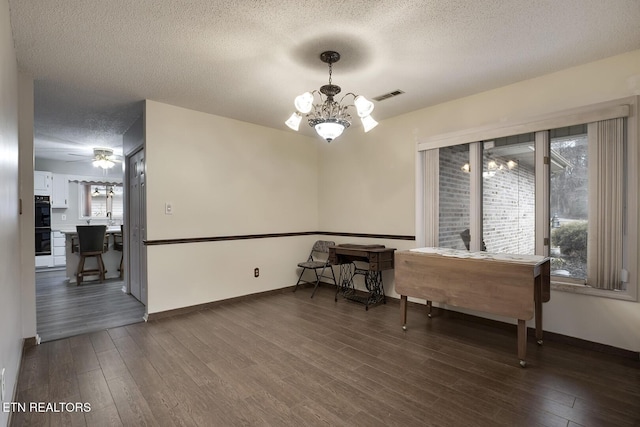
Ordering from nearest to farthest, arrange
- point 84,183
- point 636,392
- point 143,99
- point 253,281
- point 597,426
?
point 597,426 < point 636,392 < point 143,99 < point 253,281 < point 84,183

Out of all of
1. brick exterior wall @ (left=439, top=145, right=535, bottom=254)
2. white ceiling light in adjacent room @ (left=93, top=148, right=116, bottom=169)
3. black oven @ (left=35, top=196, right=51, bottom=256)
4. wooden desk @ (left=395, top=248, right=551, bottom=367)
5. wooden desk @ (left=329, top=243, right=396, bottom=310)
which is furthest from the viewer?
black oven @ (left=35, top=196, right=51, bottom=256)

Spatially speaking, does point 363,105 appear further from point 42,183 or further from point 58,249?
point 58,249

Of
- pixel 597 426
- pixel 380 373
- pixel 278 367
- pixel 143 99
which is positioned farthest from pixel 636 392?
pixel 143 99

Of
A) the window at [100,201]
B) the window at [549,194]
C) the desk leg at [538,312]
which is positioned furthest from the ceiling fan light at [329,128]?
the window at [100,201]

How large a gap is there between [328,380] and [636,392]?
1.93 metres

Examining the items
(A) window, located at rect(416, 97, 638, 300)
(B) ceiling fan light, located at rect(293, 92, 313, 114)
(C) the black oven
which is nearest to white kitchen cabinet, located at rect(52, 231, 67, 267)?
(C) the black oven

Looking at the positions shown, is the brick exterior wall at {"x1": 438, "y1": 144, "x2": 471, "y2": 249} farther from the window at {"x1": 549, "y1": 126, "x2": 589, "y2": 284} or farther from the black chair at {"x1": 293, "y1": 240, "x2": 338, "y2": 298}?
the black chair at {"x1": 293, "y1": 240, "x2": 338, "y2": 298}

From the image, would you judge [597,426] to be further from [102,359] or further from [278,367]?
[102,359]

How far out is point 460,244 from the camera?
11.2 feet

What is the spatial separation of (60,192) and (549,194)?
8.62 metres

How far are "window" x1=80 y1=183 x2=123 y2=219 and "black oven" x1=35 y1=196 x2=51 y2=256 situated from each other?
0.71 m

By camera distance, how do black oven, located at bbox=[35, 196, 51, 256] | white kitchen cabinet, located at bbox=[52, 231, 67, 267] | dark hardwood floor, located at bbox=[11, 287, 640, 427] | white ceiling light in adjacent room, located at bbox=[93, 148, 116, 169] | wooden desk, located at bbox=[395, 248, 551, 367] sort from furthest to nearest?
white kitchen cabinet, located at bbox=[52, 231, 67, 267]
black oven, located at bbox=[35, 196, 51, 256]
white ceiling light in adjacent room, located at bbox=[93, 148, 116, 169]
wooden desk, located at bbox=[395, 248, 551, 367]
dark hardwood floor, located at bbox=[11, 287, 640, 427]

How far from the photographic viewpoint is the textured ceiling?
1.86m

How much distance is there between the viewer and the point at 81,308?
368 cm
